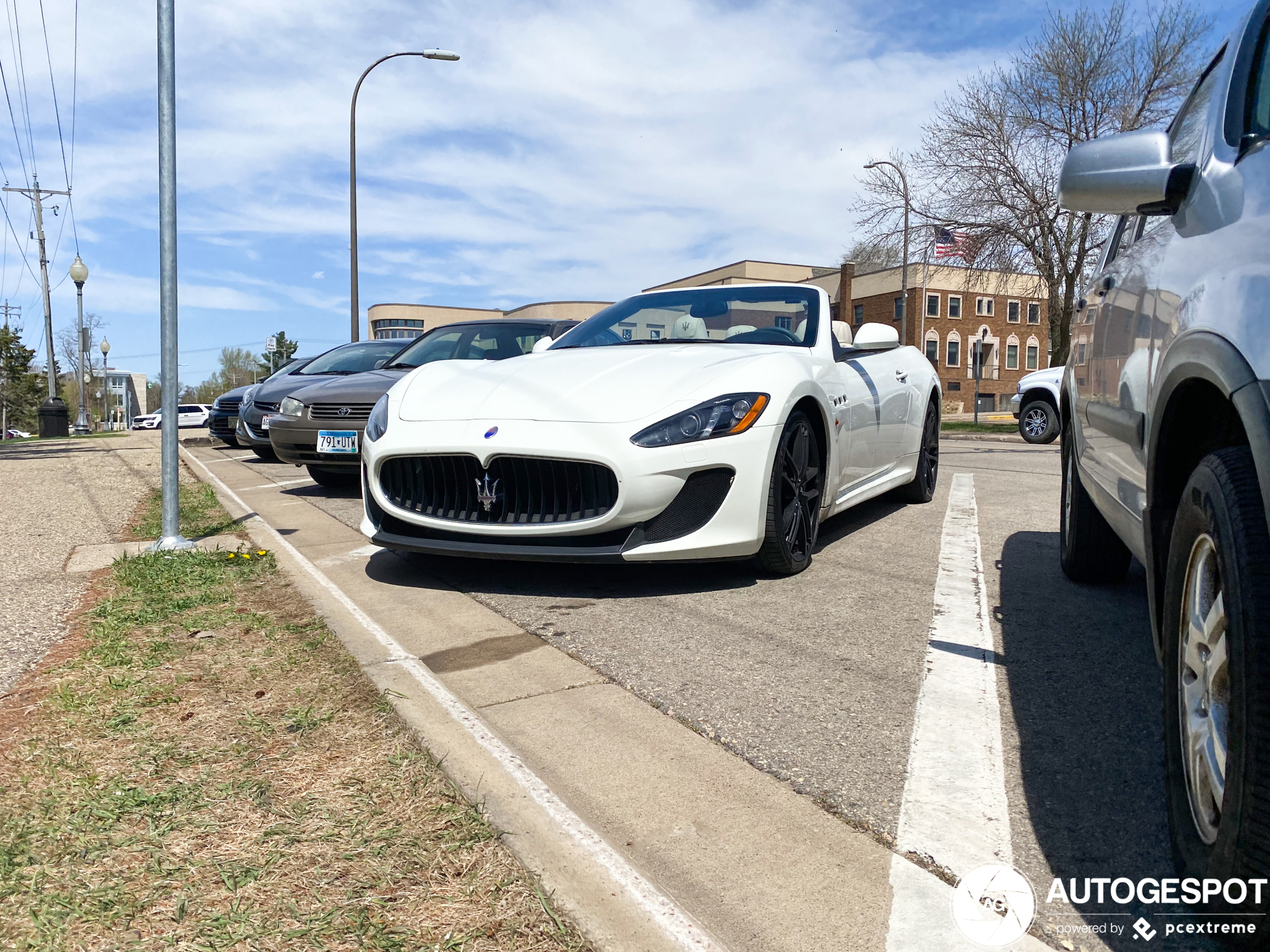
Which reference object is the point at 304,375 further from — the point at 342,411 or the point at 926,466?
the point at 926,466

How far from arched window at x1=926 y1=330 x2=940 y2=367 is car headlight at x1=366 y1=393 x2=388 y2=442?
53.1 meters

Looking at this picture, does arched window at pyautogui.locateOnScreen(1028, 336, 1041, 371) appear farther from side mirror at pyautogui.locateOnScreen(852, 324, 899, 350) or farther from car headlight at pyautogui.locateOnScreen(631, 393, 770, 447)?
car headlight at pyautogui.locateOnScreen(631, 393, 770, 447)

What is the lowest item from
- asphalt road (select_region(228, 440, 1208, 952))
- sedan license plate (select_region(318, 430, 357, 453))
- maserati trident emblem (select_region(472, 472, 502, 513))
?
asphalt road (select_region(228, 440, 1208, 952))

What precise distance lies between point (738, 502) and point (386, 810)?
7.21ft

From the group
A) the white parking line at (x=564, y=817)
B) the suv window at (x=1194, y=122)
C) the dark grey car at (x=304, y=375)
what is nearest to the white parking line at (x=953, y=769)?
the white parking line at (x=564, y=817)

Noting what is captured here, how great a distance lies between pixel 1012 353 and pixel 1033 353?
65.6 inches

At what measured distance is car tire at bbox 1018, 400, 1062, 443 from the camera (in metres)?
15.9

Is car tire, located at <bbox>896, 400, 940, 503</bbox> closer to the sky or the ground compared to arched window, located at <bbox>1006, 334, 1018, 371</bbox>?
closer to the ground

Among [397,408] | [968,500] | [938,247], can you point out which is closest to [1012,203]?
[938,247]

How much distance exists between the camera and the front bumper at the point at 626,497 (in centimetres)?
384

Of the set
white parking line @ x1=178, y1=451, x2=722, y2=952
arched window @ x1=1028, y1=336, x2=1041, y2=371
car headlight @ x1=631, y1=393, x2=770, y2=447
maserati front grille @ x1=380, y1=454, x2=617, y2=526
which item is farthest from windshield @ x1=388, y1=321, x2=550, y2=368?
arched window @ x1=1028, y1=336, x2=1041, y2=371

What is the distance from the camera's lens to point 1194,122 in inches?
103

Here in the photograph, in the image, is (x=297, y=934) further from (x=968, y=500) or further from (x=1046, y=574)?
(x=968, y=500)

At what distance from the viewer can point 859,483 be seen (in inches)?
212
